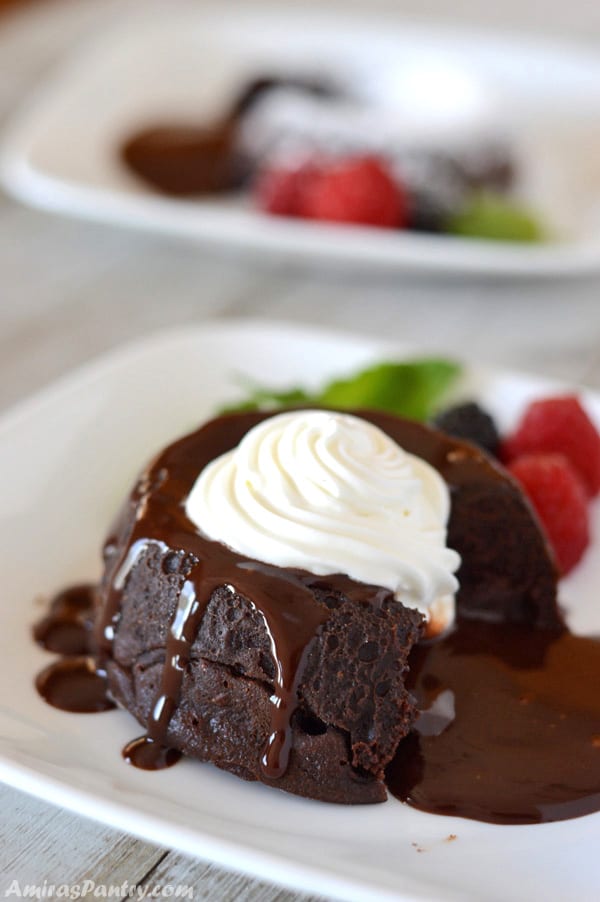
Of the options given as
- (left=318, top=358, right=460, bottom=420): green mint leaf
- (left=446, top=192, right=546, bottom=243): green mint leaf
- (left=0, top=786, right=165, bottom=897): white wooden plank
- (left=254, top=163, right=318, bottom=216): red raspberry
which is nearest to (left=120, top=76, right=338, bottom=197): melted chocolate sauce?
(left=254, top=163, right=318, bottom=216): red raspberry

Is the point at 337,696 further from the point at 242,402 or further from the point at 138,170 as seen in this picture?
the point at 138,170

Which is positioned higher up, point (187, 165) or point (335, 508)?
point (335, 508)

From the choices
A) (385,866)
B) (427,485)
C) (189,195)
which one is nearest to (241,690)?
(385,866)

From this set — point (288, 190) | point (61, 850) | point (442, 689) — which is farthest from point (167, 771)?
point (288, 190)

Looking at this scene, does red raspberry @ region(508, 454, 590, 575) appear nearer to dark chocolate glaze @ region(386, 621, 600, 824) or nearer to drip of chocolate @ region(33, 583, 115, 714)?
dark chocolate glaze @ region(386, 621, 600, 824)

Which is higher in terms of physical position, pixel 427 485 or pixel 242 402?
pixel 427 485

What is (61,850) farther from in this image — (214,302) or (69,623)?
(214,302)

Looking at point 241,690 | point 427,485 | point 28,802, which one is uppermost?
point 427,485
